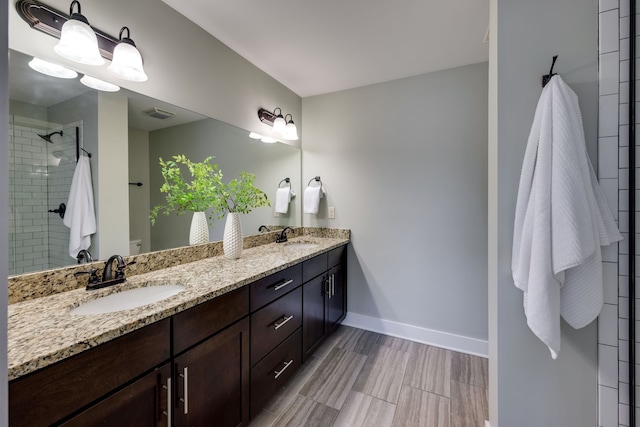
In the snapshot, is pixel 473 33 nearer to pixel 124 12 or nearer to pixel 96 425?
pixel 124 12

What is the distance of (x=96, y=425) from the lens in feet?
2.36

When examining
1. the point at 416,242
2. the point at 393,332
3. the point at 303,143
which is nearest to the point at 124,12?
the point at 303,143

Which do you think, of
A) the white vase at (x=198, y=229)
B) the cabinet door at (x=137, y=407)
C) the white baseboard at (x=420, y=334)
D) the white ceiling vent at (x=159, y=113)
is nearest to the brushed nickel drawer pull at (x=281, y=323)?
the cabinet door at (x=137, y=407)

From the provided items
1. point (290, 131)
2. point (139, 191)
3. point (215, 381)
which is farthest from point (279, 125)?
point (215, 381)

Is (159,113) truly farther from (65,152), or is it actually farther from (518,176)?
(518,176)

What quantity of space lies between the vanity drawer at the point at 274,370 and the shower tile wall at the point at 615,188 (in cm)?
141

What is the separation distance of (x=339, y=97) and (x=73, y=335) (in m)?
2.54

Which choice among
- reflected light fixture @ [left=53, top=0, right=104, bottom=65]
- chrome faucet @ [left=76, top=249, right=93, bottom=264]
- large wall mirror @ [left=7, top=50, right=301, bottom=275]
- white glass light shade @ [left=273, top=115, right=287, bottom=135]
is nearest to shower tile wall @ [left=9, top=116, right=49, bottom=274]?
large wall mirror @ [left=7, top=50, right=301, bottom=275]

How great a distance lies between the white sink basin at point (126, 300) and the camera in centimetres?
102

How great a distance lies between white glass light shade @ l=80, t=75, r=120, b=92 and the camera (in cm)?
115

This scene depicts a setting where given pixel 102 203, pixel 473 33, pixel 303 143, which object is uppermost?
pixel 473 33

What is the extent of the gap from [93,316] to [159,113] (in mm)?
1127

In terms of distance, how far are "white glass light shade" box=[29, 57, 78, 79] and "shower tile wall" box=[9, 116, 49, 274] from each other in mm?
213

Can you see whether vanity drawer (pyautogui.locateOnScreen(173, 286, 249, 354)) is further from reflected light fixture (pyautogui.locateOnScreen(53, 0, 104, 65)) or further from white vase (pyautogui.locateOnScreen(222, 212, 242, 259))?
reflected light fixture (pyautogui.locateOnScreen(53, 0, 104, 65))
